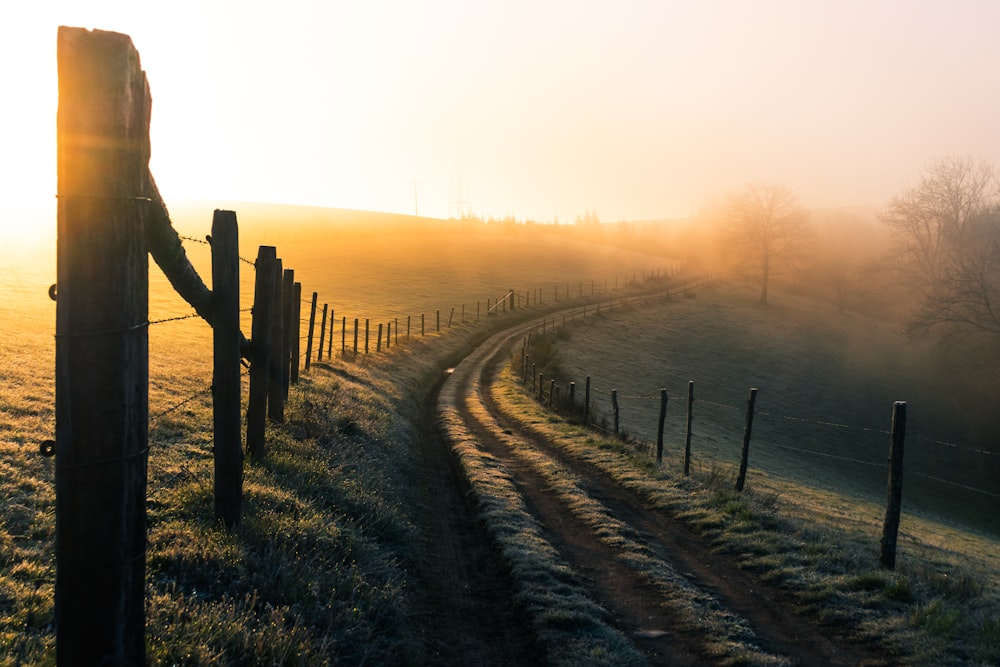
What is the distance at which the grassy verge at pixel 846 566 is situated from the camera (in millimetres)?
7062

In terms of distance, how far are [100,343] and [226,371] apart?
155 inches

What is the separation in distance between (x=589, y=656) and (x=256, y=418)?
5.27 metres

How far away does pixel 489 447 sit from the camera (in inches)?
676

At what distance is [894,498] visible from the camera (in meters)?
9.69

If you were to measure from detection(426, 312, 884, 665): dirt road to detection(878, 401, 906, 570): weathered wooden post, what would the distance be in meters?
2.09

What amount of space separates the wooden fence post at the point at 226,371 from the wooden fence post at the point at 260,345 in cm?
105

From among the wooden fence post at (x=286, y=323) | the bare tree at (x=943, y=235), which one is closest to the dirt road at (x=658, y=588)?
the wooden fence post at (x=286, y=323)

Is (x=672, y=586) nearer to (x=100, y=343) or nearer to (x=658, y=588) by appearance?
(x=658, y=588)

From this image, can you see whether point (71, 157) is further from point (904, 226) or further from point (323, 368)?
point (904, 226)

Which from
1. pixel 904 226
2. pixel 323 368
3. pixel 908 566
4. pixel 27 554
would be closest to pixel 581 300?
pixel 904 226

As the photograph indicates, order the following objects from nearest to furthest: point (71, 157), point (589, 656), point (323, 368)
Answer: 1. point (71, 157)
2. point (589, 656)
3. point (323, 368)

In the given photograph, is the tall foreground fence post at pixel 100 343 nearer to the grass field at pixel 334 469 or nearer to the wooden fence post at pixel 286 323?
the grass field at pixel 334 469

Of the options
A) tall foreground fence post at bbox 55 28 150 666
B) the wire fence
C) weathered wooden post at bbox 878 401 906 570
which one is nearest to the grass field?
the wire fence

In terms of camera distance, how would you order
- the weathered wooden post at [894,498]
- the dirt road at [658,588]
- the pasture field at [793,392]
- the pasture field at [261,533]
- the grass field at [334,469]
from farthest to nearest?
the pasture field at [793,392], the weathered wooden post at [894,498], the dirt road at [658,588], the grass field at [334,469], the pasture field at [261,533]
